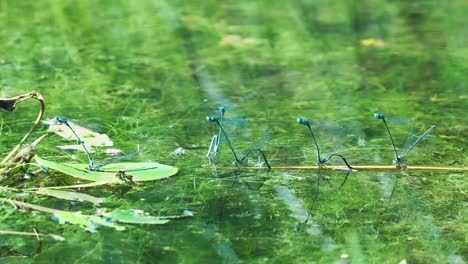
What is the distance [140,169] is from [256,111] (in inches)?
29.8

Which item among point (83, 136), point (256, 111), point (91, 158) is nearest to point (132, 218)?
point (91, 158)

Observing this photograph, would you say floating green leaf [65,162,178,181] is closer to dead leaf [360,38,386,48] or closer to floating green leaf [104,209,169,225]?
floating green leaf [104,209,169,225]

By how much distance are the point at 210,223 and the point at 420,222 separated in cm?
45

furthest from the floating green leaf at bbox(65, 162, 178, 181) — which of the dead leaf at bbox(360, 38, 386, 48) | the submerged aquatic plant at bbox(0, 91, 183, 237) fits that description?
the dead leaf at bbox(360, 38, 386, 48)

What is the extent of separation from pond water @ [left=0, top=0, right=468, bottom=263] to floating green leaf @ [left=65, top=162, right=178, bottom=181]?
29 millimetres

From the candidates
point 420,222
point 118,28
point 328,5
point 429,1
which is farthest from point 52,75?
point 429,1

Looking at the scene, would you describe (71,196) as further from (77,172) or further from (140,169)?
(140,169)

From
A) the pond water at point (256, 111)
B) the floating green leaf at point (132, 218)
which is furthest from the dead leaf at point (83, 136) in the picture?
the floating green leaf at point (132, 218)

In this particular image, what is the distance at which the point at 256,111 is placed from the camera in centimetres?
239

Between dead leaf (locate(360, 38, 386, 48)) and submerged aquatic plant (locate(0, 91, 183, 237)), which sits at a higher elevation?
submerged aquatic plant (locate(0, 91, 183, 237))

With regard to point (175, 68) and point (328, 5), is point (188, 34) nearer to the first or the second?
point (175, 68)

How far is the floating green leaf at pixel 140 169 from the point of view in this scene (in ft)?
5.52

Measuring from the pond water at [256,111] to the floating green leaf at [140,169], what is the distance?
0.10ft

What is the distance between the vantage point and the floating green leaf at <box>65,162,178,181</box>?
1.68m
